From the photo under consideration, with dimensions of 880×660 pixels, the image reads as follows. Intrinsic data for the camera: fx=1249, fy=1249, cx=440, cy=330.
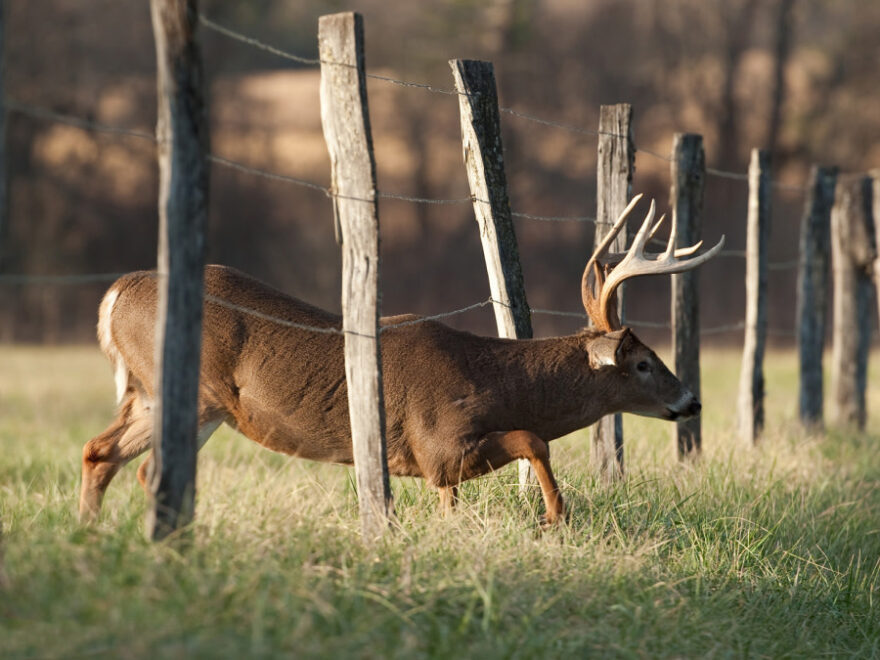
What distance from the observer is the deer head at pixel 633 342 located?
6.56 metres

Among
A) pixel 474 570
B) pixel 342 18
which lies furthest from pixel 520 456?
pixel 342 18

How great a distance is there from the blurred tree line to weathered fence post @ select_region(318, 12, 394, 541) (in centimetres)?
1750

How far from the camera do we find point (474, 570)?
16.0 ft

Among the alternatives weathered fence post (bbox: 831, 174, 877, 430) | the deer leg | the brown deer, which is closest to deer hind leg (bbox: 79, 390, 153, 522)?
the brown deer

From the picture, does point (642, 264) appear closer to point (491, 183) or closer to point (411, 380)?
point (491, 183)

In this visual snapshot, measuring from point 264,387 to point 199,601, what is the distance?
7.93 ft

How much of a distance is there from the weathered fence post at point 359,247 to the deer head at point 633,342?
154 cm

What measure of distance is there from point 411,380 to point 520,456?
2.26 ft

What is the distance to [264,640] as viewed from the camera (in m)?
3.89

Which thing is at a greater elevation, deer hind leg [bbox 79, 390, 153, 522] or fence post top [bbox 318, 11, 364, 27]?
fence post top [bbox 318, 11, 364, 27]

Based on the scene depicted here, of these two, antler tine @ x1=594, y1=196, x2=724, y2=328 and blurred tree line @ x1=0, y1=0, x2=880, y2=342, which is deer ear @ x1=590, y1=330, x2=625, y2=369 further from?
blurred tree line @ x1=0, y1=0, x2=880, y2=342

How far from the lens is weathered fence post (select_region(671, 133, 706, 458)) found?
9.16 m

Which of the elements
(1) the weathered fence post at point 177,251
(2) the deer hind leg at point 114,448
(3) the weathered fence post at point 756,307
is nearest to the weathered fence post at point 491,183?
(2) the deer hind leg at point 114,448

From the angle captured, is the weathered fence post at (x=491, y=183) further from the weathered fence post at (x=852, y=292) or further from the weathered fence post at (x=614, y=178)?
the weathered fence post at (x=852, y=292)
